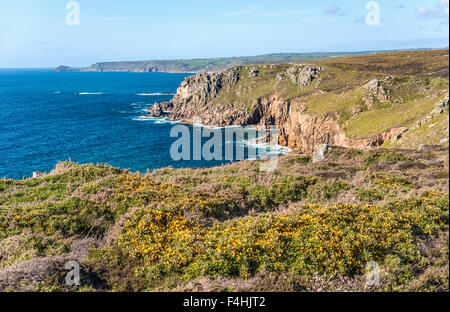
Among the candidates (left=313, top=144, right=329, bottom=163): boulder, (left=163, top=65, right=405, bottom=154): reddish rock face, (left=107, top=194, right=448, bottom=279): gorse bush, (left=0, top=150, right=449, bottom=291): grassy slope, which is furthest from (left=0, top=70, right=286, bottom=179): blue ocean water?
(left=107, top=194, right=448, bottom=279): gorse bush

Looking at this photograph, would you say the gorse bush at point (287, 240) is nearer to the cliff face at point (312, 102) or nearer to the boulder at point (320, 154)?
the boulder at point (320, 154)

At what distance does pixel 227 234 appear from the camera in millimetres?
11586

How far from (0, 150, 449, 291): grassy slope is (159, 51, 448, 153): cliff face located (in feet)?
122

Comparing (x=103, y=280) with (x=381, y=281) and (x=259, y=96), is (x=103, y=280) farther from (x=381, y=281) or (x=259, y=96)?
(x=259, y=96)

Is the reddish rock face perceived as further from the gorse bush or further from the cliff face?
the gorse bush

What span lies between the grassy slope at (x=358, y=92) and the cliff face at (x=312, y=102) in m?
0.19

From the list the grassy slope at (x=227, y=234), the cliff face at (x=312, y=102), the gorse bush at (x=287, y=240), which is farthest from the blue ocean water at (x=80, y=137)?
the gorse bush at (x=287, y=240)

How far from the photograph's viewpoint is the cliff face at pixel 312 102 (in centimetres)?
6078

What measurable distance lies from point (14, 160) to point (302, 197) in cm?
6590

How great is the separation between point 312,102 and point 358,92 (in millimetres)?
13893

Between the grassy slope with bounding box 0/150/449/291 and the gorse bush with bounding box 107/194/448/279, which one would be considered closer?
the grassy slope with bounding box 0/150/449/291

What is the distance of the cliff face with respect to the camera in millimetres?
60781

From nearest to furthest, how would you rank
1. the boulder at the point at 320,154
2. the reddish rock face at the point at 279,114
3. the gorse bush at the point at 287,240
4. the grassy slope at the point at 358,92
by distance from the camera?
1. the gorse bush at the point at 287,240
2. the boulder at the point at 320,154
3. the grassy slope at the point at 358,92
4. the reddish rock face at the point at 279,114

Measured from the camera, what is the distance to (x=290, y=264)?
977cm
